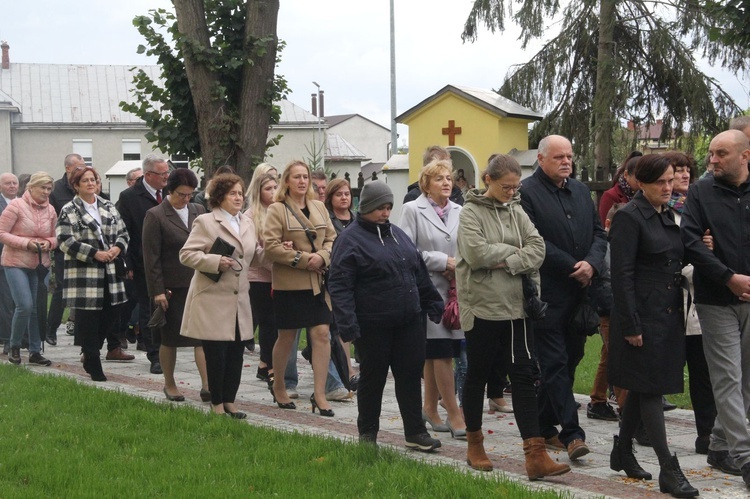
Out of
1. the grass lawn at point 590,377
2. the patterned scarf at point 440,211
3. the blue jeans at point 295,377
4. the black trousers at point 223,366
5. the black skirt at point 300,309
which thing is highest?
the patterned scarf at point 440,211

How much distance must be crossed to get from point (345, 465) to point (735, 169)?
302cm

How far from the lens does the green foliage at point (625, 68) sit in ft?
75.8

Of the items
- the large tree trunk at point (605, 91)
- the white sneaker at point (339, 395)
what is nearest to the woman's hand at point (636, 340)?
the white sneaker at point (339, 395)

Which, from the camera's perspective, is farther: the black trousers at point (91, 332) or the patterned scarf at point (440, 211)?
the black trousers at point (91, 332)

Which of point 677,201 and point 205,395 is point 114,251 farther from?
point 677,201

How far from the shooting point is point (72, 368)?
475 inches

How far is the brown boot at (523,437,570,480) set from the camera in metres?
6.62

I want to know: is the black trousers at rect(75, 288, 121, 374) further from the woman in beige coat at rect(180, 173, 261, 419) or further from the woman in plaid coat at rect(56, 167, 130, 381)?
the woman in beige coat at rect(180, 173, 261, 419)

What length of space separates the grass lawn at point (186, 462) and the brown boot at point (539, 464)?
36 centimetres

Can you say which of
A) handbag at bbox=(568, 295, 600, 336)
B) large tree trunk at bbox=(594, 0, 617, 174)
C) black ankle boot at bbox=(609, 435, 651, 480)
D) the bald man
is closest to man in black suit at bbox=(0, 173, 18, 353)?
handbag at bbox=(568, 295, 600, 336)

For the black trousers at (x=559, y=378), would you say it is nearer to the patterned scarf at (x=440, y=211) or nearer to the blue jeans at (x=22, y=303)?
the patterned scarf at (x=440, y=211)

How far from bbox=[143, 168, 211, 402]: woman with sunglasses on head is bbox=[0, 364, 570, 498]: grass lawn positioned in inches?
37.9

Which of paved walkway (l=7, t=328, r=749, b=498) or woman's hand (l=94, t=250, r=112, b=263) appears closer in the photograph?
paved walkway (l=7, t=328, r=749, b=498)

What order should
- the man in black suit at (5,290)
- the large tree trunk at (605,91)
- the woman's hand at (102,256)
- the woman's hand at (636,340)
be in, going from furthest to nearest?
the large tree trunk at (605,91) → the man in black suit at (5,290) → the woman's hand at (102,256) → the woman's hand at (636,340)
